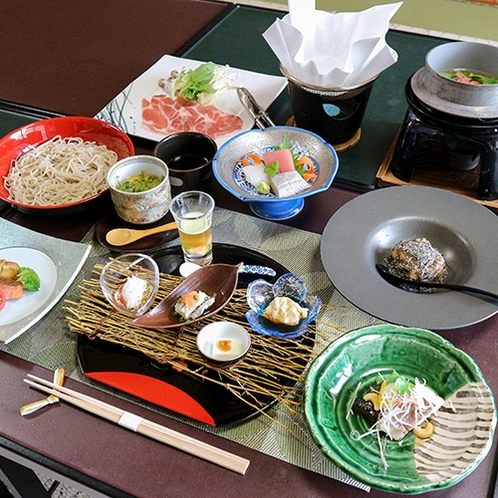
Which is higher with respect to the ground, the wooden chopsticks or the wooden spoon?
the wooden spoon

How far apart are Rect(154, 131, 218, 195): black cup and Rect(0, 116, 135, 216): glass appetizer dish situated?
3.9 inches

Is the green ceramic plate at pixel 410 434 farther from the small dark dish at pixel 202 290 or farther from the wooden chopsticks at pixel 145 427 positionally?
the small dark dish at pixel 202 290

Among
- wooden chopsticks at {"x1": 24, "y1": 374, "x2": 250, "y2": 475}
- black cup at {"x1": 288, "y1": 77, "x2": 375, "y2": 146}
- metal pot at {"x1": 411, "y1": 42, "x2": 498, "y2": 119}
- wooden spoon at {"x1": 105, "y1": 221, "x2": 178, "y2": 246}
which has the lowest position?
wooden chopsticks at {"x1": 24, "y1": 374, "x2": 250, "y2": 475}

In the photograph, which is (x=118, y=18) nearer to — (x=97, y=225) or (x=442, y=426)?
(x=97, y=225)

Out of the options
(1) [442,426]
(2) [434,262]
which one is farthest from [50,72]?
(1) [442,426]

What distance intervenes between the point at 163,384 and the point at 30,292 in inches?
15.8

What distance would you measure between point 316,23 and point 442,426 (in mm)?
1147

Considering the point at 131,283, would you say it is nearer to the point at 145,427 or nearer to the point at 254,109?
the point at 145,427

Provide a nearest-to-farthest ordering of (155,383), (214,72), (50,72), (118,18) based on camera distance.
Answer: (155,383) < (214,72) < (50,72) < (118,18)

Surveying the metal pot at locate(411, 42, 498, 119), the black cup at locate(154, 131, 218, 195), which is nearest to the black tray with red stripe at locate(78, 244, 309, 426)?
the black cup at locate(154, 131, 218, 195)

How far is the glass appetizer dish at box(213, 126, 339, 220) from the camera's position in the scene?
131 centimetres

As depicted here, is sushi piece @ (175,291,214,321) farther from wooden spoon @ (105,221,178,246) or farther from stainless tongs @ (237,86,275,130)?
stainless tongs @ (237,86,275,130)

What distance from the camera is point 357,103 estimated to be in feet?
4.73

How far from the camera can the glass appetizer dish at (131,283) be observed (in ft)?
3.67
